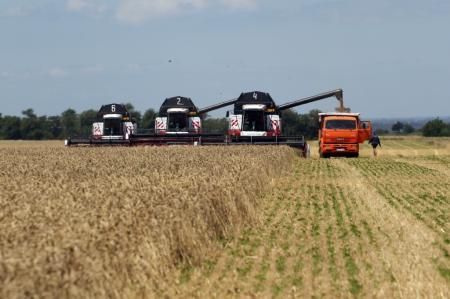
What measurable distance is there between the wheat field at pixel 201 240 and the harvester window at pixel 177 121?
93.0 ft

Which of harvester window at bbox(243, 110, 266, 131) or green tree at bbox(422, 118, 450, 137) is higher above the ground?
harvester window at bbox(243, 110, 266, 131)

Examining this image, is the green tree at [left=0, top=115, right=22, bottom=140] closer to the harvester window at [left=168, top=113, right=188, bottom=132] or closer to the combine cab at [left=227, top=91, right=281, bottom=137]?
the harvester window at [left=168, top=113, right=188, bottom=132]

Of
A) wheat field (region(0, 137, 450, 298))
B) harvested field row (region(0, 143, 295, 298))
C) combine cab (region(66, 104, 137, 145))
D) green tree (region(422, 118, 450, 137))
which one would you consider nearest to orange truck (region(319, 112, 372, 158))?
combine cab (region(66, 104, 137, 145))

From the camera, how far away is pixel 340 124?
1740 inches

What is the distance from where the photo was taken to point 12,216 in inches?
335

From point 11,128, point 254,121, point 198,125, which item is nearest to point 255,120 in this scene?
point 254,121

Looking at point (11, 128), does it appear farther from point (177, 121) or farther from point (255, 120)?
point (255, 120)

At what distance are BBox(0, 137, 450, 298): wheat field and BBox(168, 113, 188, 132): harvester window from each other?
28.4 metres

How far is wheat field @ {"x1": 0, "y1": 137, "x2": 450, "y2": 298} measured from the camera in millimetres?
7305

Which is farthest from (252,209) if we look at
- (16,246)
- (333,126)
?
(333,126)

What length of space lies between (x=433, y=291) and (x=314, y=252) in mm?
3139

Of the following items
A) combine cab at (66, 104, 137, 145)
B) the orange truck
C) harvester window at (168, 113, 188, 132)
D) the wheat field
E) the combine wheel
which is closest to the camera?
the wheat field

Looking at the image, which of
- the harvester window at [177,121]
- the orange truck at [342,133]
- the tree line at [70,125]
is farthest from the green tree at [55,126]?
the orange truck at [342,133]

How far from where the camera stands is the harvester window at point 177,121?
4812 cm
